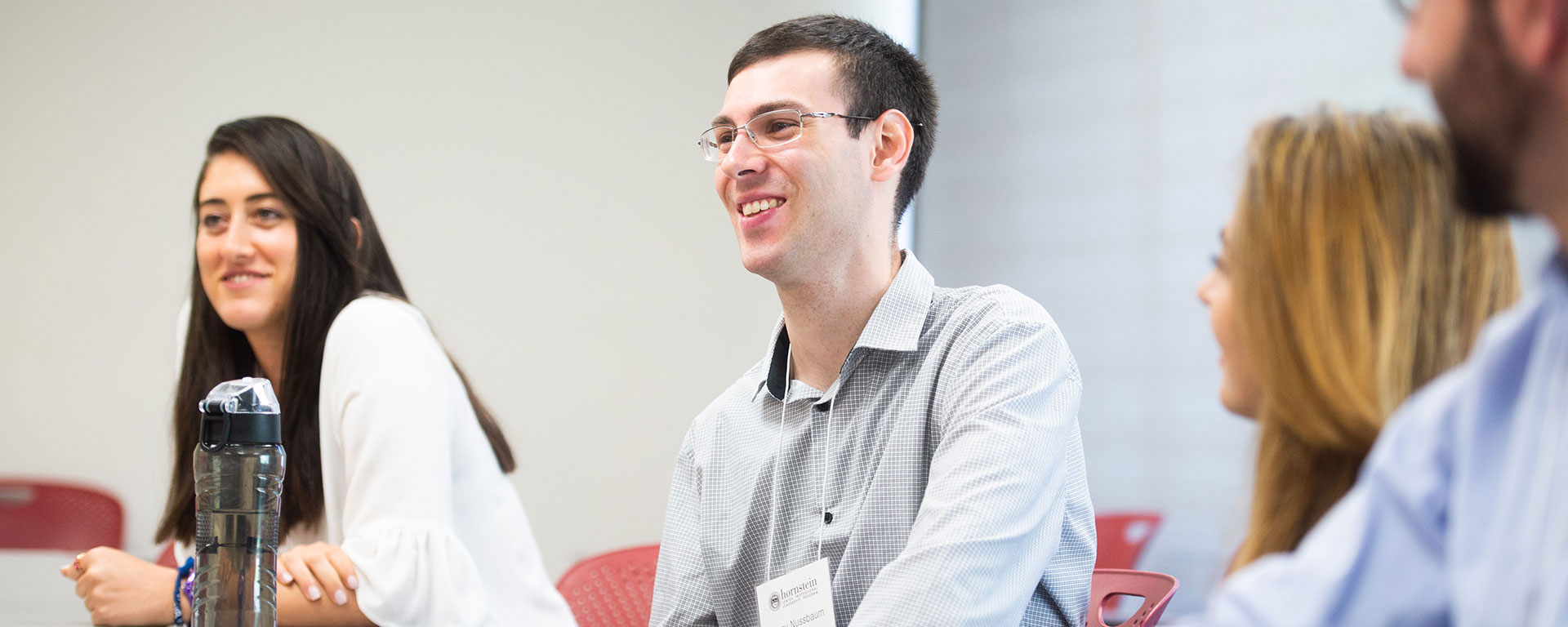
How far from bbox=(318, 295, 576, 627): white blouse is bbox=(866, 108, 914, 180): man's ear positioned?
0.83 m

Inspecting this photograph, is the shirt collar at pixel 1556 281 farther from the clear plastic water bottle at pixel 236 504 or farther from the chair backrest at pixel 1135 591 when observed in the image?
the clear plastic water bottle at pixel 236 504

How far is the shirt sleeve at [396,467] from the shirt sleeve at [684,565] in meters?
0.29

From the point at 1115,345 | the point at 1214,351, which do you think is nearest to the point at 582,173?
the point at 1115,345

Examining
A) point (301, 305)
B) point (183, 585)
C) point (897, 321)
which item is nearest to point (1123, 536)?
point (897, 321)

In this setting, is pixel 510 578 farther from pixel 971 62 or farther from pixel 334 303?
pixel 971 62

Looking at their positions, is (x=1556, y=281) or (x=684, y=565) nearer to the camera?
(x=1556, y=281)

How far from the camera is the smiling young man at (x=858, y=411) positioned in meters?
1.36

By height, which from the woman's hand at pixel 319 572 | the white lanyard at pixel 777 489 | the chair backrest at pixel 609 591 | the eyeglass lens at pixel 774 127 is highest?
the eyeglass lens at pixel 774 127

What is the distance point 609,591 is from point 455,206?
2.06m

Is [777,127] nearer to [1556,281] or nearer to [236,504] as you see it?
[236,504]

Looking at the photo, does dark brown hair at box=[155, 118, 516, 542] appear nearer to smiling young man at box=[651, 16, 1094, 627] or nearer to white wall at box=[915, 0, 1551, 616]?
smiling young man at box=[651, 16, 1094, 627]

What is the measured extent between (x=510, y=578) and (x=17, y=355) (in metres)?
2.23

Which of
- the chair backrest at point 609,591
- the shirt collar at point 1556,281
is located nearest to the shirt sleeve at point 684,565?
the chair backrest at point 609,591

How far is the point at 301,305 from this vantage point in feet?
6.39
